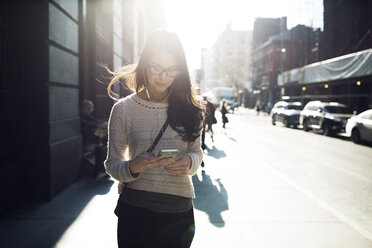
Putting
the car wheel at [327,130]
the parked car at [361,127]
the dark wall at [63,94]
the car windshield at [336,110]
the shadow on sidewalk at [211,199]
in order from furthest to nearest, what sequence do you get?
the car windshield at [336,110]
the car wheel at [327,130]
the parked car at [361,127]
the dark wall at [63,94]
the shadow on sidewalk at [211,199]

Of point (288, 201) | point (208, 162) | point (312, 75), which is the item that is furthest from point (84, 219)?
point (312, 75)

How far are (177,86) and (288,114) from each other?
917 inches

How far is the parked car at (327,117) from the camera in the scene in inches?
707

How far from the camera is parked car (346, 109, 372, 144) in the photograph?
46.8 ft

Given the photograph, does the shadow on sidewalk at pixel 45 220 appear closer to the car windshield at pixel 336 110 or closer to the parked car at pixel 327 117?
the parked car at pixel 327 117

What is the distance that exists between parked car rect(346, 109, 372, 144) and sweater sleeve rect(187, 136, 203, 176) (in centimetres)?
1419

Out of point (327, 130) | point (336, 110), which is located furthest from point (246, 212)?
point (336, 110)

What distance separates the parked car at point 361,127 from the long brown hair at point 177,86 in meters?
14.2

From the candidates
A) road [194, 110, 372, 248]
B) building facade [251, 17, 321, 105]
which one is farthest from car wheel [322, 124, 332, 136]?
building facade [251, 17, 321, 105]

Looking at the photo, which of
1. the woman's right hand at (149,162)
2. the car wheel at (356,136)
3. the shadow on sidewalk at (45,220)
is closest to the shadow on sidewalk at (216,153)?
the shadow on sidewalk at (45,220)

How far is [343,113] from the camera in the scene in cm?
1878

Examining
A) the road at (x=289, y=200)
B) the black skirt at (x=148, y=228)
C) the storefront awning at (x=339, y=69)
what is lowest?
the road at (x=289, y=200)

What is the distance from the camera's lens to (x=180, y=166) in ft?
5.80

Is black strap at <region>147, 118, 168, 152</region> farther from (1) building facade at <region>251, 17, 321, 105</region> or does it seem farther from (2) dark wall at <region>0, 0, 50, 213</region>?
(1) building facade at <region>251, 17, 321, 105</region>
